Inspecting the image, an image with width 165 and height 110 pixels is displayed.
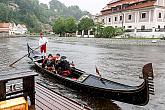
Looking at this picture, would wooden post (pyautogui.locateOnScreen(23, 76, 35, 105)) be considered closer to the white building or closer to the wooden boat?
the wooden boat

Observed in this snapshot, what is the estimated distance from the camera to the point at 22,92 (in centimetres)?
538

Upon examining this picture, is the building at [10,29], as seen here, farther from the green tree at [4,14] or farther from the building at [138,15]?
the building at [138,15]

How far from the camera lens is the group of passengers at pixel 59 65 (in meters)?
11.3

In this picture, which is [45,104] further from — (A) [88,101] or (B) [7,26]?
(B) [7,26]

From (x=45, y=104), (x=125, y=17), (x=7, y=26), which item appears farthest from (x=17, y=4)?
(x=45, y=104)

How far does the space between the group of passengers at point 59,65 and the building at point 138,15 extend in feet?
102

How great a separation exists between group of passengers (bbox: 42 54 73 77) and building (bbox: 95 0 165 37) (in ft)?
102

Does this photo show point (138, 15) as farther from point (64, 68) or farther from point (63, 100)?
point (63, 100)

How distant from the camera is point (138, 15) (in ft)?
153

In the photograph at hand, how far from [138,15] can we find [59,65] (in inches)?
1496

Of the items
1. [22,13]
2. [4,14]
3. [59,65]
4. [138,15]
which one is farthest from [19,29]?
[59,65]

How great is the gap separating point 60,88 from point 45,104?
4.88m

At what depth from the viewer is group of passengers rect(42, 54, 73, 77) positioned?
1128 centimetres

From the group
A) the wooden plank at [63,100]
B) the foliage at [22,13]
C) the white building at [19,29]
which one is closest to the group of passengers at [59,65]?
the wooden plank at [63,100]
